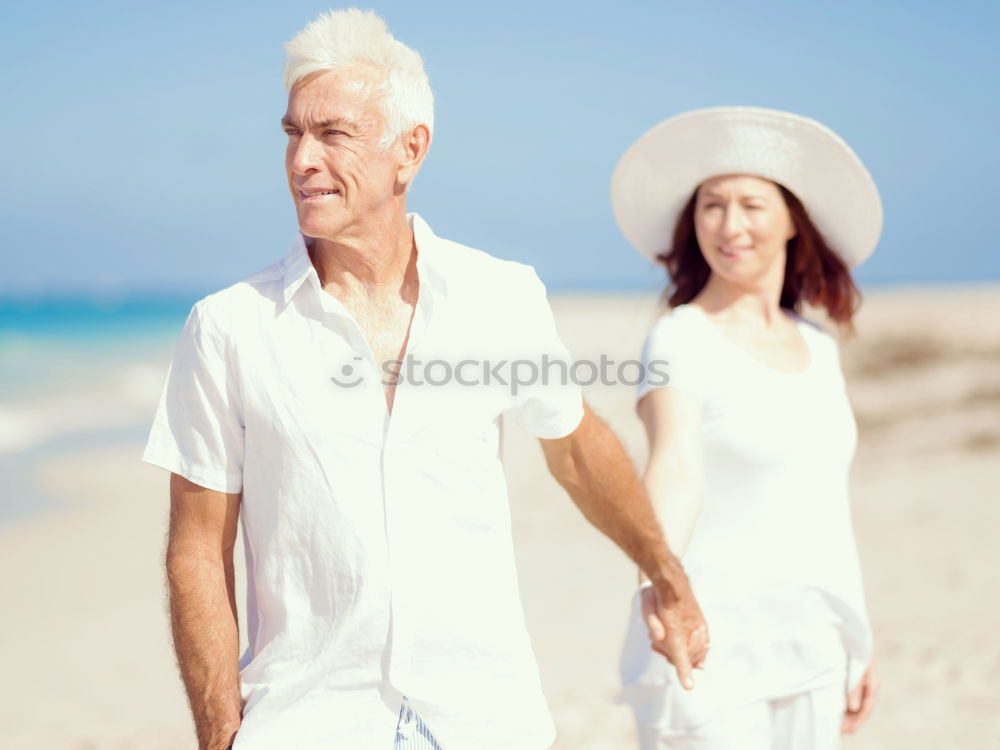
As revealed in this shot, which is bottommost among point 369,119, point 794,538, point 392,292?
point 794,538

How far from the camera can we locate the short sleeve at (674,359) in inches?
125

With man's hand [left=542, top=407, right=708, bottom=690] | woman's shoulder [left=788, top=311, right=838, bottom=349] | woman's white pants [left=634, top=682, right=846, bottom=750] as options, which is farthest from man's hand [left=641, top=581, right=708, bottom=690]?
woman's shoulder [left=788, top=311, right=838, bottom=349]

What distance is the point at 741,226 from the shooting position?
3363 millimetres

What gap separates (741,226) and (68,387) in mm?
25658

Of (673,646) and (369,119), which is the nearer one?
(369,119)

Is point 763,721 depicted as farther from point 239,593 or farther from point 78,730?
point 239,593

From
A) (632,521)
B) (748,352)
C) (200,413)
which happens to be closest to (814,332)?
(748,352)

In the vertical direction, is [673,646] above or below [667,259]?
below

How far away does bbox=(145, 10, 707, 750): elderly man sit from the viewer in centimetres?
216

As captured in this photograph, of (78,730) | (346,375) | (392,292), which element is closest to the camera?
(346,375)

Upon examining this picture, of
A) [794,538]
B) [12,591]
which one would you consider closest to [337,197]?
[794,538]

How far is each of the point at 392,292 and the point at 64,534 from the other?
9.13 m

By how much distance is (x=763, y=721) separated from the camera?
2996 millimetres

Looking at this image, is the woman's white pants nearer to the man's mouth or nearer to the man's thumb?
the man's thumb
